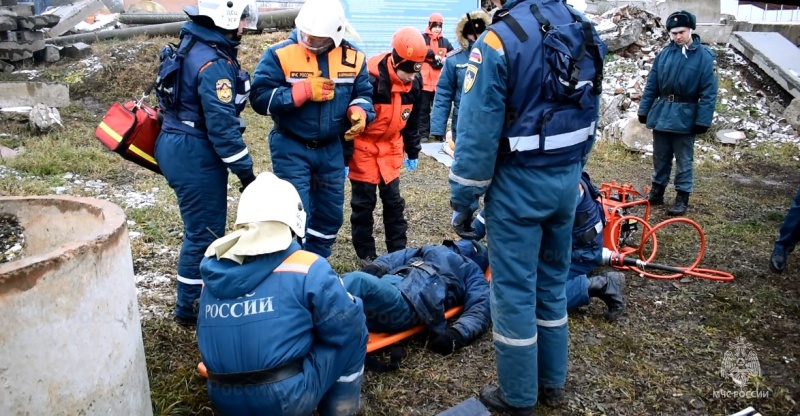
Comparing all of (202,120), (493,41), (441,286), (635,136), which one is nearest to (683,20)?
(635,136)

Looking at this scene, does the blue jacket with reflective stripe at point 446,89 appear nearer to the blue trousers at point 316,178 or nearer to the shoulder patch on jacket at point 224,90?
the blue trousers at point 316,178

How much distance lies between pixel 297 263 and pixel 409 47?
2.42 metres

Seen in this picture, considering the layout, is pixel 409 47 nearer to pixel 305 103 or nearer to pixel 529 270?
pixel 305 103

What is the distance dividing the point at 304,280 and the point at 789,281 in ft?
12.7

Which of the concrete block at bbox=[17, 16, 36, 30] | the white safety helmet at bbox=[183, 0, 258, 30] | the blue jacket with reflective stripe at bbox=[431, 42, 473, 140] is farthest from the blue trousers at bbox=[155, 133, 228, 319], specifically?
the concrete block at bbox=[17, 16, 36, 30]

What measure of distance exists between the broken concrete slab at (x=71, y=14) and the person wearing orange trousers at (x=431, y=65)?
10308 millimetres

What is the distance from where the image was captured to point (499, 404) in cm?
295

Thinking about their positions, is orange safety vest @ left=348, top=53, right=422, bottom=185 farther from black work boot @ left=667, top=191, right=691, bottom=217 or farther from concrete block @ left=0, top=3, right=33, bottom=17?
concrete block @ left=0, top=3, right=33, bottom=17

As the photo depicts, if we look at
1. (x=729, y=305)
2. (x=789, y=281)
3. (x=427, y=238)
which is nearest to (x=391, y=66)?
(x=427, y=238)

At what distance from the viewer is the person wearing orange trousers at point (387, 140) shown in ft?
14.5

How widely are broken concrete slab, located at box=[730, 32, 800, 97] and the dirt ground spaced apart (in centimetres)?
414

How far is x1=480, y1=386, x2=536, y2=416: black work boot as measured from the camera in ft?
9.55

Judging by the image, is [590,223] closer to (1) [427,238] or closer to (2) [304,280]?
(1) [427,238]

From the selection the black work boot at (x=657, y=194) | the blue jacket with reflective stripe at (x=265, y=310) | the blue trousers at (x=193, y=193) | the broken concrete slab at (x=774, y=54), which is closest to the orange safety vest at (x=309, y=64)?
the blue trousers at (x=193, y=193)
